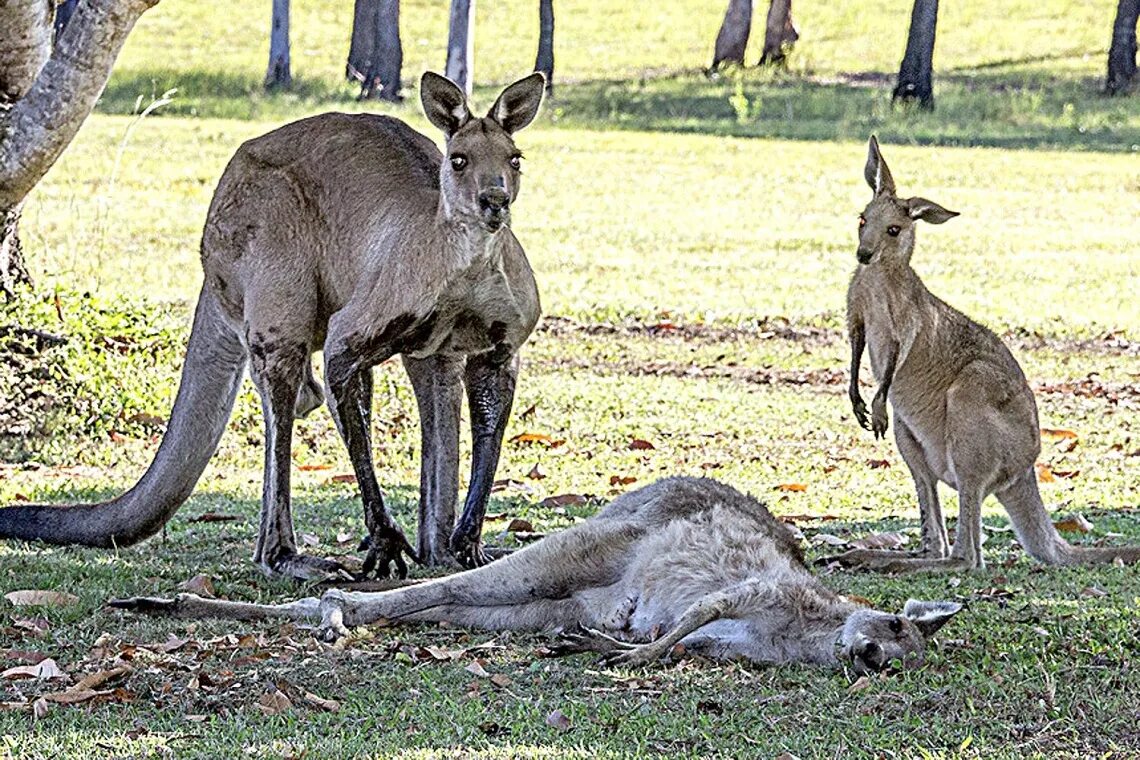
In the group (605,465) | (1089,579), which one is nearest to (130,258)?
(605,465)

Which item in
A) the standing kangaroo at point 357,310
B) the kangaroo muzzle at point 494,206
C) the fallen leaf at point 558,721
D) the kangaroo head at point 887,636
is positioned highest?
the kangaroo muzzle at point 494,206

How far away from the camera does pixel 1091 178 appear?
2323 centimetres

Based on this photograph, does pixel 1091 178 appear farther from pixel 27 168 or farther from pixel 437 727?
pixel 437 727

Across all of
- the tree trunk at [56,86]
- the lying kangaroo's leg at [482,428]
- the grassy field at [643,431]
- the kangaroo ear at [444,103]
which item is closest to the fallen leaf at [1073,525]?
the grassy field at [643,431]

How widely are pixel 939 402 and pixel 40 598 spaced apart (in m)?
3.23

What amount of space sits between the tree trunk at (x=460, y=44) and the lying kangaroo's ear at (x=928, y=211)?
14560mm

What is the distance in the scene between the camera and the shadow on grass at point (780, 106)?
89.6ft

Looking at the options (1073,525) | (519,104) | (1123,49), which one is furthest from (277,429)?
(1123,49)

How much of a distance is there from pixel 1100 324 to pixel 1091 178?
978 centimetres

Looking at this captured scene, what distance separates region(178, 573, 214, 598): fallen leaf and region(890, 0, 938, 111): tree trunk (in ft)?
82.6

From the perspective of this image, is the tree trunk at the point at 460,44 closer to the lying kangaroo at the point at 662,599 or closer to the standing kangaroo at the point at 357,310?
the standing kangaroo at the point at 357,310

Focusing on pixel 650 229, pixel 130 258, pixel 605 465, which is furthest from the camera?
pixel 650 229

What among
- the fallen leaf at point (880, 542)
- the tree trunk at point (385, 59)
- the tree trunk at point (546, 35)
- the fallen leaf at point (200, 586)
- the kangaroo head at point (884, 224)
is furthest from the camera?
the tree trunk at point (546, 35)

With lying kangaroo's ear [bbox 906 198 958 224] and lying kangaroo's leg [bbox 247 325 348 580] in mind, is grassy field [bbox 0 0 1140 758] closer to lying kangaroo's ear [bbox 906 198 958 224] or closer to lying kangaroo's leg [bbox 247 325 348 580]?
lying kangaroo's leg [bbox 247 325 348 580]
